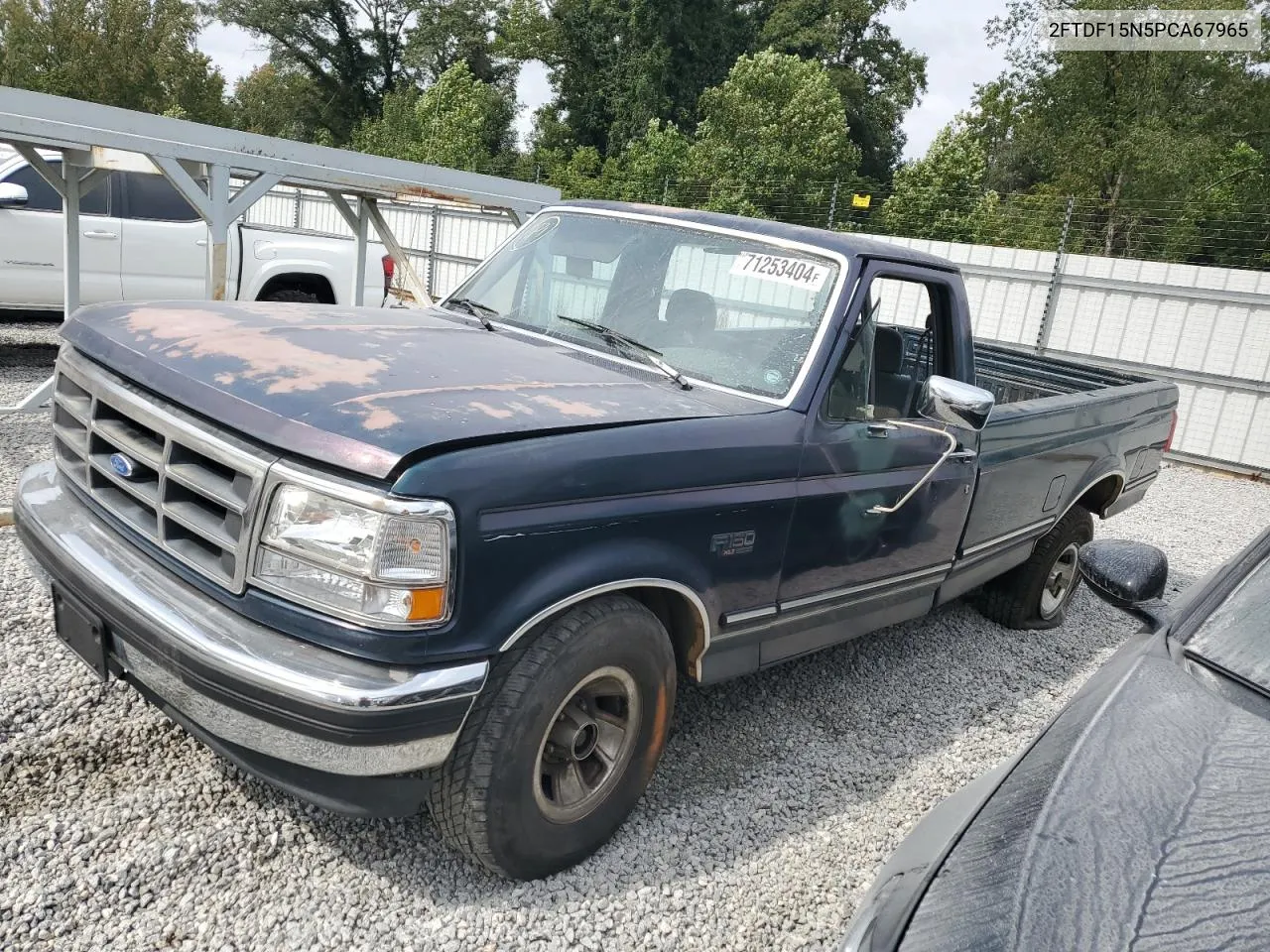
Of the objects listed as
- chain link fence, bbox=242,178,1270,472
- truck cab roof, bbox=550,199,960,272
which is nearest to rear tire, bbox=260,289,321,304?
chain link fence, bbox=242,178,1270,472

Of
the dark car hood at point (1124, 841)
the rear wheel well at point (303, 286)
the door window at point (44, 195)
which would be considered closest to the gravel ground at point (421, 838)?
the dark car hood at point (1124, 841)

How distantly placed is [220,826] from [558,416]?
1.57 m

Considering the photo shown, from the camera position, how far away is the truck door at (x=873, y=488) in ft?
10.5

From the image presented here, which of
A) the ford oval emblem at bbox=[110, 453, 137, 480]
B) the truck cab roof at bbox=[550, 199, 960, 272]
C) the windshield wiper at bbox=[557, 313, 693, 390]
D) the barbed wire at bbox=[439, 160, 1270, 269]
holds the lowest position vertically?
the ford oval emblem at bbox=[110, 453, 137, 480]

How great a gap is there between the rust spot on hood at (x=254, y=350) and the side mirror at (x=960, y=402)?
Answer: 1842 mm

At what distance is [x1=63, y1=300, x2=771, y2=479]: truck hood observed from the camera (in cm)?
227

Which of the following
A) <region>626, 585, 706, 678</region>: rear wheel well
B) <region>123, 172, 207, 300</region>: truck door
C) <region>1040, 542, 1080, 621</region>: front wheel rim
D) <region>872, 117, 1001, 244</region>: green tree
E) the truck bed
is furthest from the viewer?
<region>872, 117, 1001, 244</region>: green tree

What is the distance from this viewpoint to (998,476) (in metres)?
4.13

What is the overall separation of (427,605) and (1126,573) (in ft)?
5.98

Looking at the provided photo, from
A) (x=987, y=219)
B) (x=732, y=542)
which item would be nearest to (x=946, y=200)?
(x=987, y=219)

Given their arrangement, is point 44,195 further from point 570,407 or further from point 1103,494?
point 1103,494

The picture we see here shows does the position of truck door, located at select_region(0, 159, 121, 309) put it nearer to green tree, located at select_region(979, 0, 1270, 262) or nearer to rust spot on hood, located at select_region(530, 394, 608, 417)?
rust spot on hood, located at select_region(530, 394, 608, 417)

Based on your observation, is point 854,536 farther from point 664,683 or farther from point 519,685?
point 519,685

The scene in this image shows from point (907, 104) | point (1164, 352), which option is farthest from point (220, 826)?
point (907, 104)
